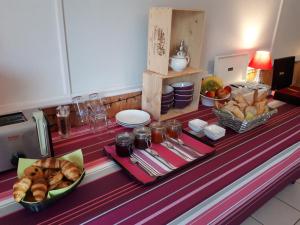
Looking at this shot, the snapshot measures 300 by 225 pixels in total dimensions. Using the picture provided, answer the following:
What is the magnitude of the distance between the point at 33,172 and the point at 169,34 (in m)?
0.75

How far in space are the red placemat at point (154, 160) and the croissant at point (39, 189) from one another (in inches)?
10.5

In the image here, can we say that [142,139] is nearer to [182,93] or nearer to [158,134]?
[158,134]

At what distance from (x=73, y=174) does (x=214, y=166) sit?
1.62ft

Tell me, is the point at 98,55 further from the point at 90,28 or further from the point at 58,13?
the point at 58,13

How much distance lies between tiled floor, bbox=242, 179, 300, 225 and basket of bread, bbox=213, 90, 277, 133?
573mm

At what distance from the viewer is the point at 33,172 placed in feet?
2.27

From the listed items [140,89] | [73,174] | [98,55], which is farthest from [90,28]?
[73,174]

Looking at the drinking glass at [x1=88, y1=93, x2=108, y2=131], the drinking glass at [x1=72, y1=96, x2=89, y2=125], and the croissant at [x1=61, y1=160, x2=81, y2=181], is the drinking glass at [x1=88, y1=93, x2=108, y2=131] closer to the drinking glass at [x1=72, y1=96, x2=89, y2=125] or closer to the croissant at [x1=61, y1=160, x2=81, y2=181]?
the drinking glass at [x1=72, y1=96, x2=89, y2=125]

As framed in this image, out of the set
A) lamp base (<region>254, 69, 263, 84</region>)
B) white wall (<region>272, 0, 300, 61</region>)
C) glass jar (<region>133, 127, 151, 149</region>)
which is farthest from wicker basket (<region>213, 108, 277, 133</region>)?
white wall (<region>272, 0, 300, 61</region>)

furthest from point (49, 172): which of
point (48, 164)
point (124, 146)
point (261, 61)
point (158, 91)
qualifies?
point (261, 61)

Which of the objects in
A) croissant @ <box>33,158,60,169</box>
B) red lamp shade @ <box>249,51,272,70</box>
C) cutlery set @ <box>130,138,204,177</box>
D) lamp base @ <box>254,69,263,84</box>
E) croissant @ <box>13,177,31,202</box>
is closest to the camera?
croissant @ <box>13,177,31,202</box>

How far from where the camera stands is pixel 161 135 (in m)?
1.00

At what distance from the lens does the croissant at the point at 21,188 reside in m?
0.62

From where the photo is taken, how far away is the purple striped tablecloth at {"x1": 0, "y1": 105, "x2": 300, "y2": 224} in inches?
26.0
